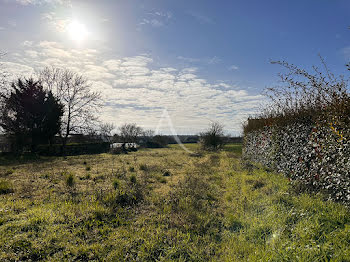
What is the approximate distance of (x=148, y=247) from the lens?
333cm

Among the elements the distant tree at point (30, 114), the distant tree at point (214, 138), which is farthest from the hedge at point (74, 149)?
the distant tree at point (214, 138)

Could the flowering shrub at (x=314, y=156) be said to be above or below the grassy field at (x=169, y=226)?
above

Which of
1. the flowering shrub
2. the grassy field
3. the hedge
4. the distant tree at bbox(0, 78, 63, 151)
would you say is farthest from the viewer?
the hedge

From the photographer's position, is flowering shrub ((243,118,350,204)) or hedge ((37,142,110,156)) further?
hedge ((37,142,110,156))

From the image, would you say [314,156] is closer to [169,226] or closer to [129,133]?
[169,226]

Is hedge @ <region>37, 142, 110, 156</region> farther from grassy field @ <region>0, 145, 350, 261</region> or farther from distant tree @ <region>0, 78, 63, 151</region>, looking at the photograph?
grassy field @ <region>0, 145, 350, 261</region>

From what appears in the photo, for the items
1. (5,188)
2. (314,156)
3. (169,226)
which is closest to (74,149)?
(5,188)

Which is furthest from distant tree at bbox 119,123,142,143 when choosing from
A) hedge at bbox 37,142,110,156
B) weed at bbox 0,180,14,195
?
weed at bbox 0,180,14,195

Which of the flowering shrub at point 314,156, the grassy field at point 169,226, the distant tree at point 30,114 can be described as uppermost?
the distant tree at point 30,114

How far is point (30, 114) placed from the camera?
→ 65.7ft

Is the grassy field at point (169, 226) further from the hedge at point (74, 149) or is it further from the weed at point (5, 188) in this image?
the hedge at point (74, 149)

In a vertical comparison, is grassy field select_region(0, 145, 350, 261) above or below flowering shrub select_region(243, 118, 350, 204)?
below

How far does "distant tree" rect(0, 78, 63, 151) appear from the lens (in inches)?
760

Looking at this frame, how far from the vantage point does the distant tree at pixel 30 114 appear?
1931 cm
